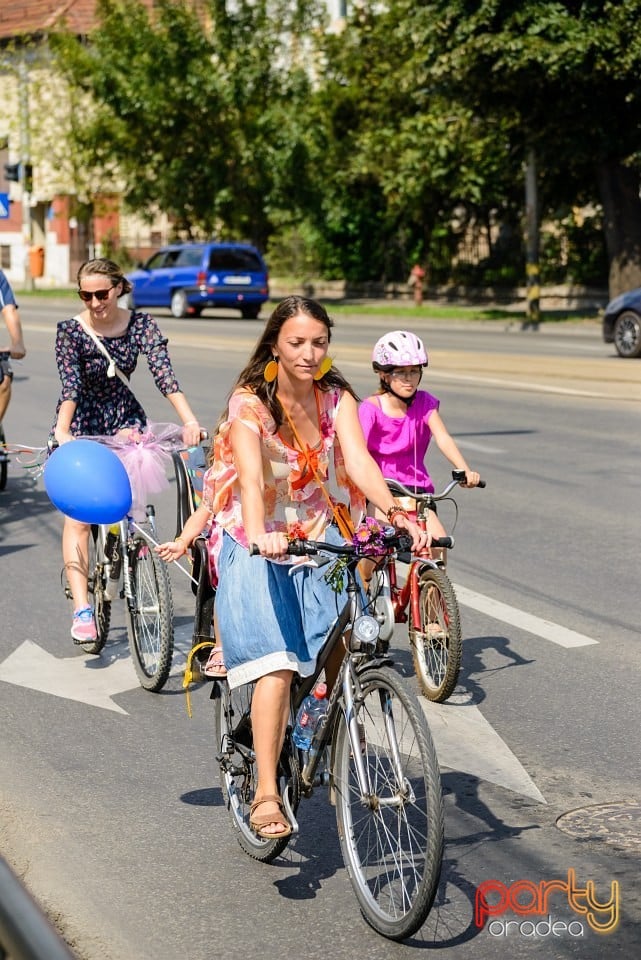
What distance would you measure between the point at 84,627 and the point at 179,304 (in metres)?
31.6

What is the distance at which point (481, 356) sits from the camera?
24172mm

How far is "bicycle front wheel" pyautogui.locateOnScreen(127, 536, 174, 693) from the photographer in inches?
257

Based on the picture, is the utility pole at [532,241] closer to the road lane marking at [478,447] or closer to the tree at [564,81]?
the tree at [564,81]

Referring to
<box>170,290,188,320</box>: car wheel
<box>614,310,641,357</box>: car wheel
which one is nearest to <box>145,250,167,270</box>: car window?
<box>170,290,188,320</box>: car wheel

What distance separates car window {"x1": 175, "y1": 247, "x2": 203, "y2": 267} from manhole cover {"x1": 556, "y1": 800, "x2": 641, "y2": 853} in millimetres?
33542

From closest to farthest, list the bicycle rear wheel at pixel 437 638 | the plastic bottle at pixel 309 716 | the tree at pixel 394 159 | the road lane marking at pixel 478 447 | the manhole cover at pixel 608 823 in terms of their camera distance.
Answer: the plastic bottle at pixel 309 716 < the manhole cover at pixel 608 823 < the bicycle rear wheel at pixel 437 638 < the road lane marking at pixel 478 447 < the tree at pixel 394 159

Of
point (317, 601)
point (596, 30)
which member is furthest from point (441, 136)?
point (317, 601)

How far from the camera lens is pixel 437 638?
651 cm

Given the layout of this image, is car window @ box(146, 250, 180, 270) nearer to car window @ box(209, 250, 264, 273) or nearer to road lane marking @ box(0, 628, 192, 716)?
car window @ box(209, 250, 264, 273)

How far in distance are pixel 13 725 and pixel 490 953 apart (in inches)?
105

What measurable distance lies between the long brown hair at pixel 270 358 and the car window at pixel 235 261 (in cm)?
3339

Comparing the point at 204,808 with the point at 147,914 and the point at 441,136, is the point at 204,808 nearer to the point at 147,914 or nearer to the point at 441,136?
the point at 147,914

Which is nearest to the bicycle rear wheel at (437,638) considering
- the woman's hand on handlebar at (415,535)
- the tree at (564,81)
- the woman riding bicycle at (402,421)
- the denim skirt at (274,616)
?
the woman riding bicycle at (402,421)

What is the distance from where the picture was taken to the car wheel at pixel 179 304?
38.0 metres
